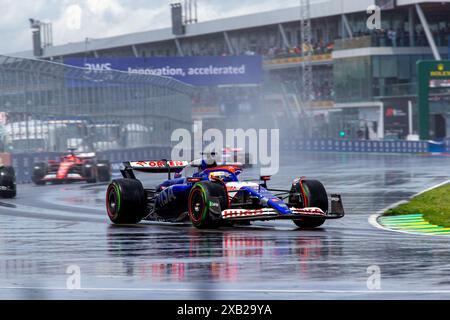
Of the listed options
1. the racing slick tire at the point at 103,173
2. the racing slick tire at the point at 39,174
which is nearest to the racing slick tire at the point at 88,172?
the racing slick tire at the point at 103,173

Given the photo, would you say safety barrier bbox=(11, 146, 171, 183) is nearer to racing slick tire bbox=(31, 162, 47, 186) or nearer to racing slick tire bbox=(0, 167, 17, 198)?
racing slick tire bbox=(31, 162, 47, 186)

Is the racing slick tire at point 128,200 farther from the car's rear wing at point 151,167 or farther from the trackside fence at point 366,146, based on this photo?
the trackside fence at point 366,146

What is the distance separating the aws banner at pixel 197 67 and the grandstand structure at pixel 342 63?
3.94 meters

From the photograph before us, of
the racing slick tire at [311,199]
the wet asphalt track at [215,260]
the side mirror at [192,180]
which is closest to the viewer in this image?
the wet asphalt track at [215,260]

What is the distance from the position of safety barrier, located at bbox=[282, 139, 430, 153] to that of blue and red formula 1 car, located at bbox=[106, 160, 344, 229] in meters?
44.8

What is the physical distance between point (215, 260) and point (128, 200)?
20.0ft

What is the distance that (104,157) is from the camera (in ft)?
164

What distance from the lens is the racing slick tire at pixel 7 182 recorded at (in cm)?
3023

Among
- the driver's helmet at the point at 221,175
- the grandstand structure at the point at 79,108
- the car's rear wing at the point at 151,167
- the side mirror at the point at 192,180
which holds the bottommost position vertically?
the side mirror at the point at 192,180

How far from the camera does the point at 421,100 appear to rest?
63.4 m

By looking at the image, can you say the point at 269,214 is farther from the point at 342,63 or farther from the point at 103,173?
the point at 342,63
